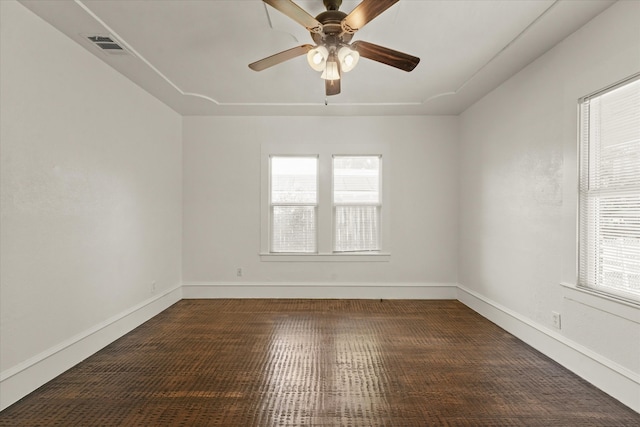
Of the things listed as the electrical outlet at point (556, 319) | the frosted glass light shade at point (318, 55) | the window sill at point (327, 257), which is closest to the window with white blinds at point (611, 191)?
the electrical outlet at point (556, 319)

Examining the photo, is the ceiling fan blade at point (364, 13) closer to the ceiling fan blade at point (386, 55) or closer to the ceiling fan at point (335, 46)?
the ceiling fan at point (335, 46)

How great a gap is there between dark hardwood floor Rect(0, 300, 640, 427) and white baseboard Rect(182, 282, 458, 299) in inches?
46.2

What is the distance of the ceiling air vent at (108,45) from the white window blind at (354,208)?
314cm

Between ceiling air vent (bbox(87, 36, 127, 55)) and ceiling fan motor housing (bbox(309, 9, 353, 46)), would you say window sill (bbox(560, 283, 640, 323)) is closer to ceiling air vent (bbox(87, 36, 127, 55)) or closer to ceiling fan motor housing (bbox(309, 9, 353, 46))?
ceiling fan motor housing (bbox(309, 9, 353, 46))

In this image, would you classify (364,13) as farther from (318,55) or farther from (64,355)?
(64,355)

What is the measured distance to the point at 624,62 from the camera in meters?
2.54

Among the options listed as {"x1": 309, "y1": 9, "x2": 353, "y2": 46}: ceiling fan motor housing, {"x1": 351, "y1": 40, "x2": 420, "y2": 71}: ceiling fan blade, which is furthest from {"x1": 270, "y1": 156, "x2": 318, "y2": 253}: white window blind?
{"x1": 309, "y1": 9, "x2": 353, "y2": 46}: ceiling fan motor housing

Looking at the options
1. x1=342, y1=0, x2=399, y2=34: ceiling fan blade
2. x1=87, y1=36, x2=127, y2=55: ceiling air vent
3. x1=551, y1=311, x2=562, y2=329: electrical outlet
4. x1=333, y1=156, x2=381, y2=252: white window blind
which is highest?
x1=87, y1=36, x2=127, y2=55: ceiling air vent

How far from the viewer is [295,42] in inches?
126

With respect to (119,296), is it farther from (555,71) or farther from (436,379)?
(555,71)

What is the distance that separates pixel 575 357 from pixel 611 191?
1.35m

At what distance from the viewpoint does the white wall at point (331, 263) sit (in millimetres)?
5566

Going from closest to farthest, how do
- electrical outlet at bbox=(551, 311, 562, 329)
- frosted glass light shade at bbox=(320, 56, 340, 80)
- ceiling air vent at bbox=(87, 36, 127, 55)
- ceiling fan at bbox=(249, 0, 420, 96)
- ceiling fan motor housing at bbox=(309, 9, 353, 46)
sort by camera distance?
ceiling fan at bbox=(249, 0, 420, 96)
ceiling fan motor housing at bbox=(309, 9, 353, 46)
frosted glass light shade at bbox=(320, 56, 340, 80)
ceiling air vent at bbox=(87, 36, 127, 55)
electrical outlet at bbox=(551, 311, 562, 329)

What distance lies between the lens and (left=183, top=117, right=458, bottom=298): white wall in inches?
219
